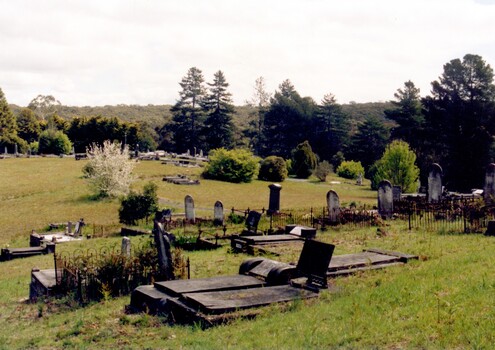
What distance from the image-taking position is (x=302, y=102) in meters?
88.5

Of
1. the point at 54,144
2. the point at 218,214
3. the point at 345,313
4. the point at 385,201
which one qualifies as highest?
the point at 54,144

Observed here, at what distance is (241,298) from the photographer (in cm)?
981

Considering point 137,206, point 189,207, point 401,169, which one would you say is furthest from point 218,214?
point 401,169

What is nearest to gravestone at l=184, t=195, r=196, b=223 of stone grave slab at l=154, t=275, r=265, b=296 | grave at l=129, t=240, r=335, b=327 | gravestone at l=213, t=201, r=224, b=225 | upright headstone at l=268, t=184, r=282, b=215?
gravestone at l=213, t=201, r=224, b=225

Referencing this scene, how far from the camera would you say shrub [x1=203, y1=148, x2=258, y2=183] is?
Answer: 50.5 meters

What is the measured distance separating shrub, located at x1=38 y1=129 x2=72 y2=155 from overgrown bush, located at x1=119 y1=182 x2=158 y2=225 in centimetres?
4417

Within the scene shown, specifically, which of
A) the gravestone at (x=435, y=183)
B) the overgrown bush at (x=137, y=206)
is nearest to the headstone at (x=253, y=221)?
the overgrown bush at (x=137, y=206)

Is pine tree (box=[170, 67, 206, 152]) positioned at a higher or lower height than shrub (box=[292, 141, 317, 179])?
higher

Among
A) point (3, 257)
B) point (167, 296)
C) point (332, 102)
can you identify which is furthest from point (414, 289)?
point (332, 102)

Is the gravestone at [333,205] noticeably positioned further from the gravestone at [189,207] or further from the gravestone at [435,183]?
the gravestone at [189,207]

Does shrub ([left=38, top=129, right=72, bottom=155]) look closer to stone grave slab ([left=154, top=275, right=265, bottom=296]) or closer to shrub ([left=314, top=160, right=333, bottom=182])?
shrub ([left=314, top=160, right=333, bottom=182])

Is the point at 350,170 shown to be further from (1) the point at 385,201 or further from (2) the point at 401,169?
(1) the point at 385,201

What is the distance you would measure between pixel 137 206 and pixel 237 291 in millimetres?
18664

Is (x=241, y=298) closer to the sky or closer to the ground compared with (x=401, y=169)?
closer to the ground
